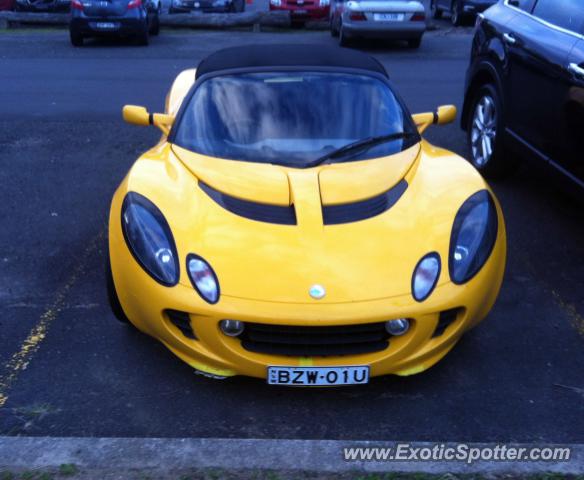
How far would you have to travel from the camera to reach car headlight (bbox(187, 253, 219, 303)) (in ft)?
10.5

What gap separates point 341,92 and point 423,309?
1.78 metres

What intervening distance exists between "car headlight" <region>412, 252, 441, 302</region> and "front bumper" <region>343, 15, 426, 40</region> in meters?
11.7

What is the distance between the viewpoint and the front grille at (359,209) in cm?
355

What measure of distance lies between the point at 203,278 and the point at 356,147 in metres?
1.39

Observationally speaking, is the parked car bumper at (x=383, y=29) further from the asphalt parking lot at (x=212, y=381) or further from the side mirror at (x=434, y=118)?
the side mirror at (x=434, y=118)

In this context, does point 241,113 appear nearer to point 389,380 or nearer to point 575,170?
point 389,380

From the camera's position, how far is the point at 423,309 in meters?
3.20

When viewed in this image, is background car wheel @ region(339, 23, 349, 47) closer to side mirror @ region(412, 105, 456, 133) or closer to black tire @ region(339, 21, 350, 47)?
black tire @ region(339, 21, 350, 47)

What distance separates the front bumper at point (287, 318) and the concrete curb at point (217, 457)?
1.31 ft

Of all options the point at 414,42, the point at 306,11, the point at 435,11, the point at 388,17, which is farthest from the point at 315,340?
the point at 435,11

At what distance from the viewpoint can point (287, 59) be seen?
186 inches

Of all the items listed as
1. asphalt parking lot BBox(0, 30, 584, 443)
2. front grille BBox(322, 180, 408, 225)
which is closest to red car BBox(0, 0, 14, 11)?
asphalt parking lot BBox(0, 30, 584, 443)

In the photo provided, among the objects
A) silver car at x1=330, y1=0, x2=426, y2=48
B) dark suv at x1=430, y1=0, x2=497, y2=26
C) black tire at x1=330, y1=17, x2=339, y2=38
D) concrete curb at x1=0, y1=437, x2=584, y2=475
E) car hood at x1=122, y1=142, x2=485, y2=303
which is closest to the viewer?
concrete curb at x1=0, y1=437, x2=584, y2=475

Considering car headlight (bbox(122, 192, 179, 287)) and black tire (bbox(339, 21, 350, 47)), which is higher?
car headlight (bbox(122, 192, 179, 287))
